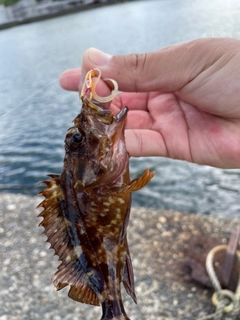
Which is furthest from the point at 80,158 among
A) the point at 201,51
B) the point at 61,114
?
the point at 61,114

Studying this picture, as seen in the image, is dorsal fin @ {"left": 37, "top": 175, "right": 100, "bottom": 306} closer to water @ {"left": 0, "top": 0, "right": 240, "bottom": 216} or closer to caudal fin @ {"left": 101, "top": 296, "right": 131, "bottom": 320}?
caudal fin @ {"left": 101, "top": 296, "right": 131, "bottom": 320}

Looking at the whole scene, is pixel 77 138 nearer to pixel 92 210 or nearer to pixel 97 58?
pixel 92 210

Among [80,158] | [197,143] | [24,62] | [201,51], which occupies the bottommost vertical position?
[24,62]

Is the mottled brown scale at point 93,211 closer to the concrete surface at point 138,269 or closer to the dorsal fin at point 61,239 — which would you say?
the dorsal fin at point 61,239

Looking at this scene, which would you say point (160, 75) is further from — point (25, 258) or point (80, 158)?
point (25, 258)

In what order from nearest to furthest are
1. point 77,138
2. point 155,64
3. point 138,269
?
point 77,138
point 155,64
point 138,269

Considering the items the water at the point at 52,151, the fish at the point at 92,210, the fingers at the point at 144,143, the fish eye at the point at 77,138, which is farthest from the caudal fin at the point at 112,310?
the water at the point at 52,151

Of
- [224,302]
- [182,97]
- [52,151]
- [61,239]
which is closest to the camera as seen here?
[61,239]

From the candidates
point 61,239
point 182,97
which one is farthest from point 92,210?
point 182,97
